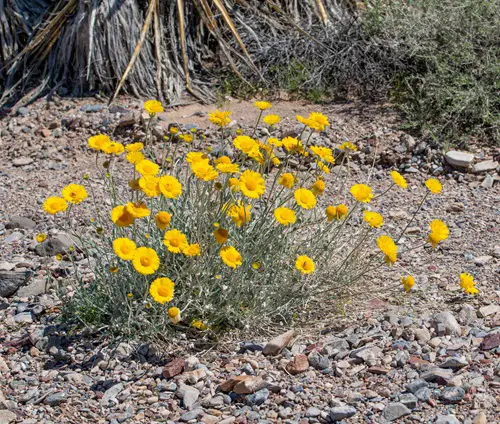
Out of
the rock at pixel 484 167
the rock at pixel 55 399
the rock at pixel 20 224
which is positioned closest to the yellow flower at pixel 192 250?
the rock at pixel 55 399

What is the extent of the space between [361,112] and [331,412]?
3763 mm

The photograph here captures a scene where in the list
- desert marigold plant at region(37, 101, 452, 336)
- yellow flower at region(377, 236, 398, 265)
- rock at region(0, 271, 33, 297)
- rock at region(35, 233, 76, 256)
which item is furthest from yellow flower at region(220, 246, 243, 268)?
rock at region(35, 233, 76, 256)

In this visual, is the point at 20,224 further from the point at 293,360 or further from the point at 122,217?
the point at 293,360

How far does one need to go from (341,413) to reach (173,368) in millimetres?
727

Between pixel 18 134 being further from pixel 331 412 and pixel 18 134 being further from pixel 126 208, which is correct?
pixel 331 412

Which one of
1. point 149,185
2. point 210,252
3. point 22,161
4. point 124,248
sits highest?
point 149,185

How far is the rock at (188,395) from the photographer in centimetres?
284

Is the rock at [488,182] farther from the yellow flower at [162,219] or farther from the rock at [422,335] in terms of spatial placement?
the yellow flower at [162,219]

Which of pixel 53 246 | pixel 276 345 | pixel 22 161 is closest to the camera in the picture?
pixel 276 345

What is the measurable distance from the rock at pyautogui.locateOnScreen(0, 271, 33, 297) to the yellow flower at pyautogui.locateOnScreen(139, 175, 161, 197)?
113 centimetres

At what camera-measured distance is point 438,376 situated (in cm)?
280

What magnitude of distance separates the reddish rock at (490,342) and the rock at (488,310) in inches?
12.8

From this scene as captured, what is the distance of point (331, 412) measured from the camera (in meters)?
2.68

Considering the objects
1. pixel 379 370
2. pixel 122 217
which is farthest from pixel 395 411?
pixel 122 217
